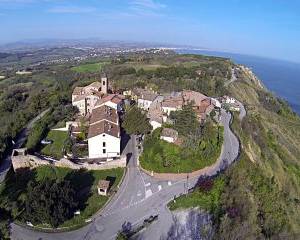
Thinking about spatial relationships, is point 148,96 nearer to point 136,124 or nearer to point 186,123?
point 136,124

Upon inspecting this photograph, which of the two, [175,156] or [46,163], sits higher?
[175,156]

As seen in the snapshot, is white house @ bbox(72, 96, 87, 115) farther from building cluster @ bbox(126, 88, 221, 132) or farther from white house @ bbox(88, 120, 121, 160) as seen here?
white house @ bbox(88, 120, 121, 160)

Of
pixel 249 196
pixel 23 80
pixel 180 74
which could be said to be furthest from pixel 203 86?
pixel 23 80

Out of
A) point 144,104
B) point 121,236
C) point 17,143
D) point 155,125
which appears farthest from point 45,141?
point 121,236

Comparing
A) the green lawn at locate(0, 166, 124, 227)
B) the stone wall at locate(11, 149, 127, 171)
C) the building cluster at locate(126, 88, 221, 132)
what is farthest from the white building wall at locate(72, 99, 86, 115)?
the green lawn at locate(0, 166, 124, 227)

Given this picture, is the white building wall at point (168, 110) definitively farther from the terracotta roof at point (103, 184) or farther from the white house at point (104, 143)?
the terracotta roof at point (103, 184)
